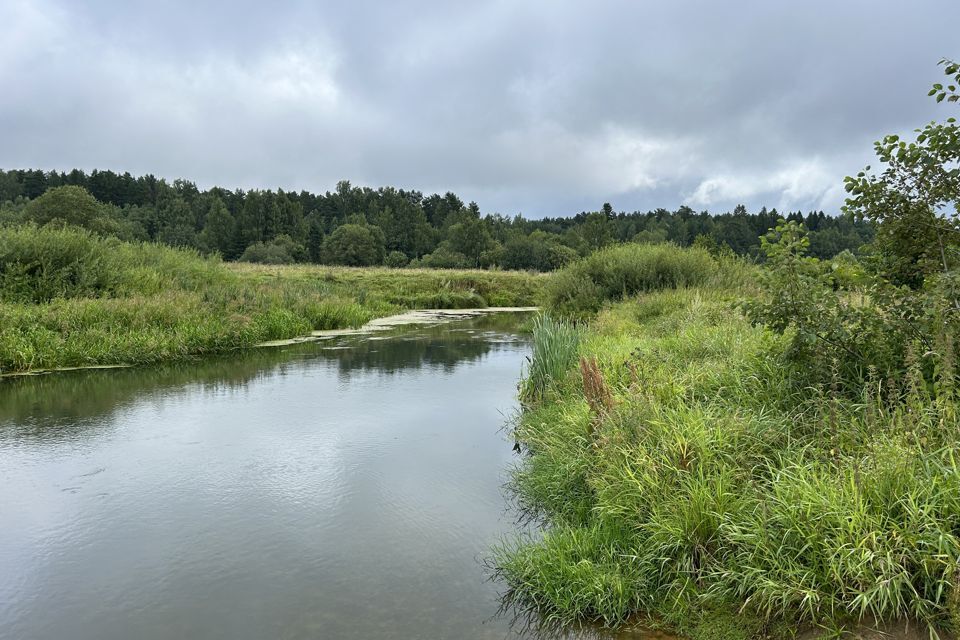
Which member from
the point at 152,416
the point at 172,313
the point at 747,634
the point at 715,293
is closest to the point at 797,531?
the point at 747,634

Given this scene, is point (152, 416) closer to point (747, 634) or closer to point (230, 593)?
point (230, 593)

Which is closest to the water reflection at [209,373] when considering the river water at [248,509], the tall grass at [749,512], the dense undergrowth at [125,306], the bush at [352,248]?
the river water at [248,509]

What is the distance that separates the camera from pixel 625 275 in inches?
715

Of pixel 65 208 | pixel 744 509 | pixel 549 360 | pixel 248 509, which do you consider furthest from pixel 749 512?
pixel 65 208

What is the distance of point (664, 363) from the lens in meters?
6.90

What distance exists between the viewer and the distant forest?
70.6 meters

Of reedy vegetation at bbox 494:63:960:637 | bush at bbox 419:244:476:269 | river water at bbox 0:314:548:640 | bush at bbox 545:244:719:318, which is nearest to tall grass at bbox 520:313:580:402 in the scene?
river water at bbox 0:314:548:640

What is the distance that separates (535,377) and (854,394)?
481 cm

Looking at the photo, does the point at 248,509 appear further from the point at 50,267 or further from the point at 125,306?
the point at 50,267

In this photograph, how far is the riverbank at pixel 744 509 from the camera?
9.59 feet

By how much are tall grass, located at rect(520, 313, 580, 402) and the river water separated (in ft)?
2.21

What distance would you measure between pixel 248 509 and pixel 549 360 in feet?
15.7

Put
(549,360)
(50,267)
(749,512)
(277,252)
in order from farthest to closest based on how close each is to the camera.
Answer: (277,252), (50,267), (549,360), (749,512)

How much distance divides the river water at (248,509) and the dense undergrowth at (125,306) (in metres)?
1.56
